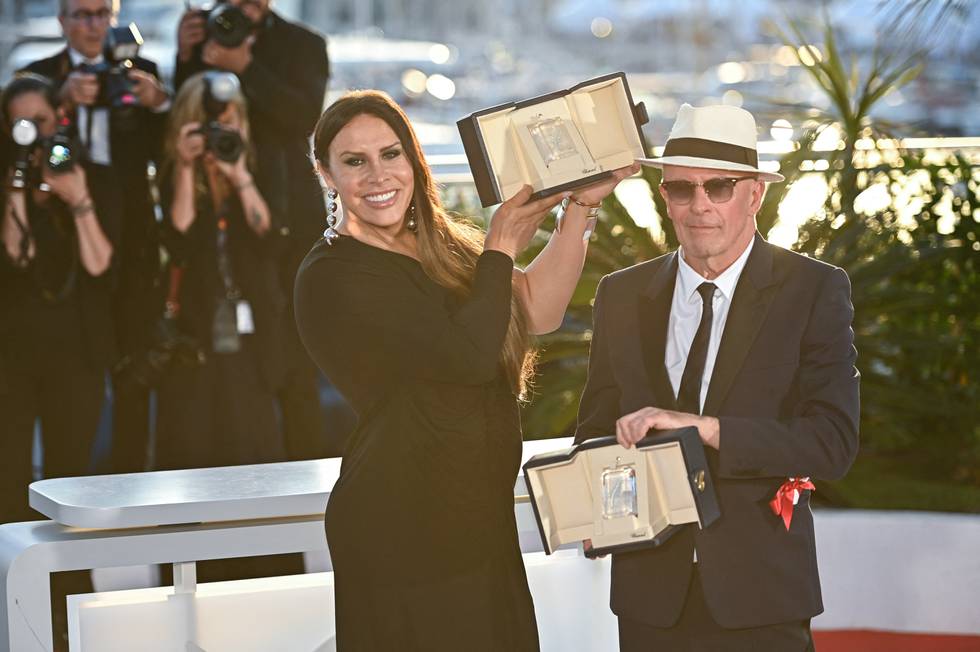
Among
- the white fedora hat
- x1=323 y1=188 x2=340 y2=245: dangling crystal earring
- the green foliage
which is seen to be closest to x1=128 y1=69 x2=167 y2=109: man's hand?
the green foliage

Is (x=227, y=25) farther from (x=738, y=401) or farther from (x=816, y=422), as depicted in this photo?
(x=816, y=422)

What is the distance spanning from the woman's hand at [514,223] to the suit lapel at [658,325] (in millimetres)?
247

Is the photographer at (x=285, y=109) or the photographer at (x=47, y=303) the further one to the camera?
the photographer at (x=285, y=109)

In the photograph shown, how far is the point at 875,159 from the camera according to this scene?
227 inches

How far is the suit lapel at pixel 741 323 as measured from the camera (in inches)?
88.0

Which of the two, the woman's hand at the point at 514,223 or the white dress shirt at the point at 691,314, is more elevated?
the woman's hand at the point at 514,223

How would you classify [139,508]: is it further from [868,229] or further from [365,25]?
[365,25]

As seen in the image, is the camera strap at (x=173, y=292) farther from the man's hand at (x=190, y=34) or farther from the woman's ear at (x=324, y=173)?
the woman's ear at (x=324, y=173)

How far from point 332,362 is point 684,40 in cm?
3105

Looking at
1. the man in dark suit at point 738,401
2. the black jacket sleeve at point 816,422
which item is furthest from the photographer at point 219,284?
the black jacket sleeve at point 816,422

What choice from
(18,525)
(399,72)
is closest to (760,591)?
(18,525)

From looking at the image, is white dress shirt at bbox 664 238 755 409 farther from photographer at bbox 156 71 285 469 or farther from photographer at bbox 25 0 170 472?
photographer at bbox 25 0 170 472

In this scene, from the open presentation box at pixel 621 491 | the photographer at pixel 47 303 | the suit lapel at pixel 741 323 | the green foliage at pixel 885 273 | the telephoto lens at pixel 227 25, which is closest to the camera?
the open presentation box at pixel 621 491

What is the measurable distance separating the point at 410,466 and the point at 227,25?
2.72m
